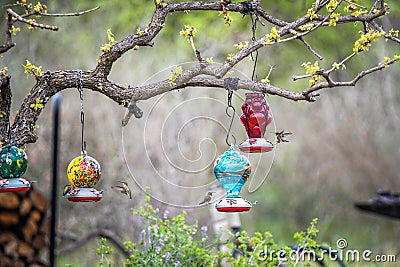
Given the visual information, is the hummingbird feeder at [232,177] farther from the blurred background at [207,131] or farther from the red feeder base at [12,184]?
the blurred background at [207,131]

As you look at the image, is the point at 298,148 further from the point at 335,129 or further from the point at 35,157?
the point at 35,157

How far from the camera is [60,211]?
5129mm

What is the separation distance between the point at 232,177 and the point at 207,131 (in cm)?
325

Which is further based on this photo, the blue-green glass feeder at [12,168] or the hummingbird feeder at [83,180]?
the hummingbird feeder at [83,180]

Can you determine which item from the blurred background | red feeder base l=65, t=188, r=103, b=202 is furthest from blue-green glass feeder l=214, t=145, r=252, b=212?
the blurred background

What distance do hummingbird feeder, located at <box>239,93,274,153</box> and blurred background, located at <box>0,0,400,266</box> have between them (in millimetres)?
1734

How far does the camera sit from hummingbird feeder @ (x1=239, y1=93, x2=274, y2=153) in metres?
2.31

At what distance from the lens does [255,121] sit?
2.35 meters

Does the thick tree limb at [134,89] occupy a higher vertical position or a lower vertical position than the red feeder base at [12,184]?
higher

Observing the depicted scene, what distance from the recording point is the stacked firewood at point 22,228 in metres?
4.02

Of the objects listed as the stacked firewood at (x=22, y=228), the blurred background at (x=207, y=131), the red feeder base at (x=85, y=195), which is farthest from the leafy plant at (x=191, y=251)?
the stacked firewood at (x=22, y=228)

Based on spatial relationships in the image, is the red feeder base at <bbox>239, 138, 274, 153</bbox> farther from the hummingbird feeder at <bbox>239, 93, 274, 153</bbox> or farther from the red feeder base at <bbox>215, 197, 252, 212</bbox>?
the red feeder base at <bbox>215, 197, 252, 212</bbox>

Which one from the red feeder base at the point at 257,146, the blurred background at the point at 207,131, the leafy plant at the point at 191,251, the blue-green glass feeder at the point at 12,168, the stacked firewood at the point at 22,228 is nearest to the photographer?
the blue-green glass feeder at the point at 12,168

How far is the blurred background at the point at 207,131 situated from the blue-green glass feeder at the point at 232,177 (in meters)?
1.74
